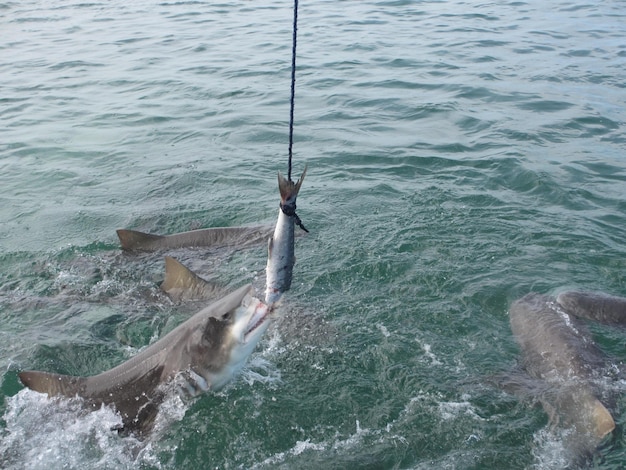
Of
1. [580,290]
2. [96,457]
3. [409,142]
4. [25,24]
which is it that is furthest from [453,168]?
[25,24]

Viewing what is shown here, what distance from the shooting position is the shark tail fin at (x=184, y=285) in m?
6.20

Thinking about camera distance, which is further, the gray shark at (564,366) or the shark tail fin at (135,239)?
the shark tail fin at (135,239)

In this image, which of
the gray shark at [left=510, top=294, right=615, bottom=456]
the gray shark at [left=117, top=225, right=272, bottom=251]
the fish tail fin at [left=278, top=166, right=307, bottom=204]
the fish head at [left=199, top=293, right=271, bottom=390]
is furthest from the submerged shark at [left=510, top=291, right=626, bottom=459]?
the gray shark at [left=117, top=225, right=272, bottom=251]

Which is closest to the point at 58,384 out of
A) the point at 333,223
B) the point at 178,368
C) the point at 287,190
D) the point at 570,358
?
the point at 178,368

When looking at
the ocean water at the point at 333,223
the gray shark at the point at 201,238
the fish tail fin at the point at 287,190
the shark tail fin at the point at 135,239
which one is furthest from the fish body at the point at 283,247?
the shark tail fin at the point at 135,239

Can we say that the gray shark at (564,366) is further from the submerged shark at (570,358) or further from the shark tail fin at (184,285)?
the shark tail fin at (184,285)

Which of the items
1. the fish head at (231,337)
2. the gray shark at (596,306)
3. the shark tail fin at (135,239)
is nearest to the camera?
the fish head at (231,337)

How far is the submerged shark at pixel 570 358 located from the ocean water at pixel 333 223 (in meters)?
0.12

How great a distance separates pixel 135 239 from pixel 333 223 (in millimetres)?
2209

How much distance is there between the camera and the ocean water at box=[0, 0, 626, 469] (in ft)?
15.2

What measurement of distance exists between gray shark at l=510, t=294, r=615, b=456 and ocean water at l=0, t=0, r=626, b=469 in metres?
0.11

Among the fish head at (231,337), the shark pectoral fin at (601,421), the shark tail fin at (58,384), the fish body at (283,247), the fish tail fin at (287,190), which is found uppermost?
the fish tail fin at (287,190)

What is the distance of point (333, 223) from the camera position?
7.87 meters

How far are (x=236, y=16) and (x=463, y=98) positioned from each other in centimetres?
1129
